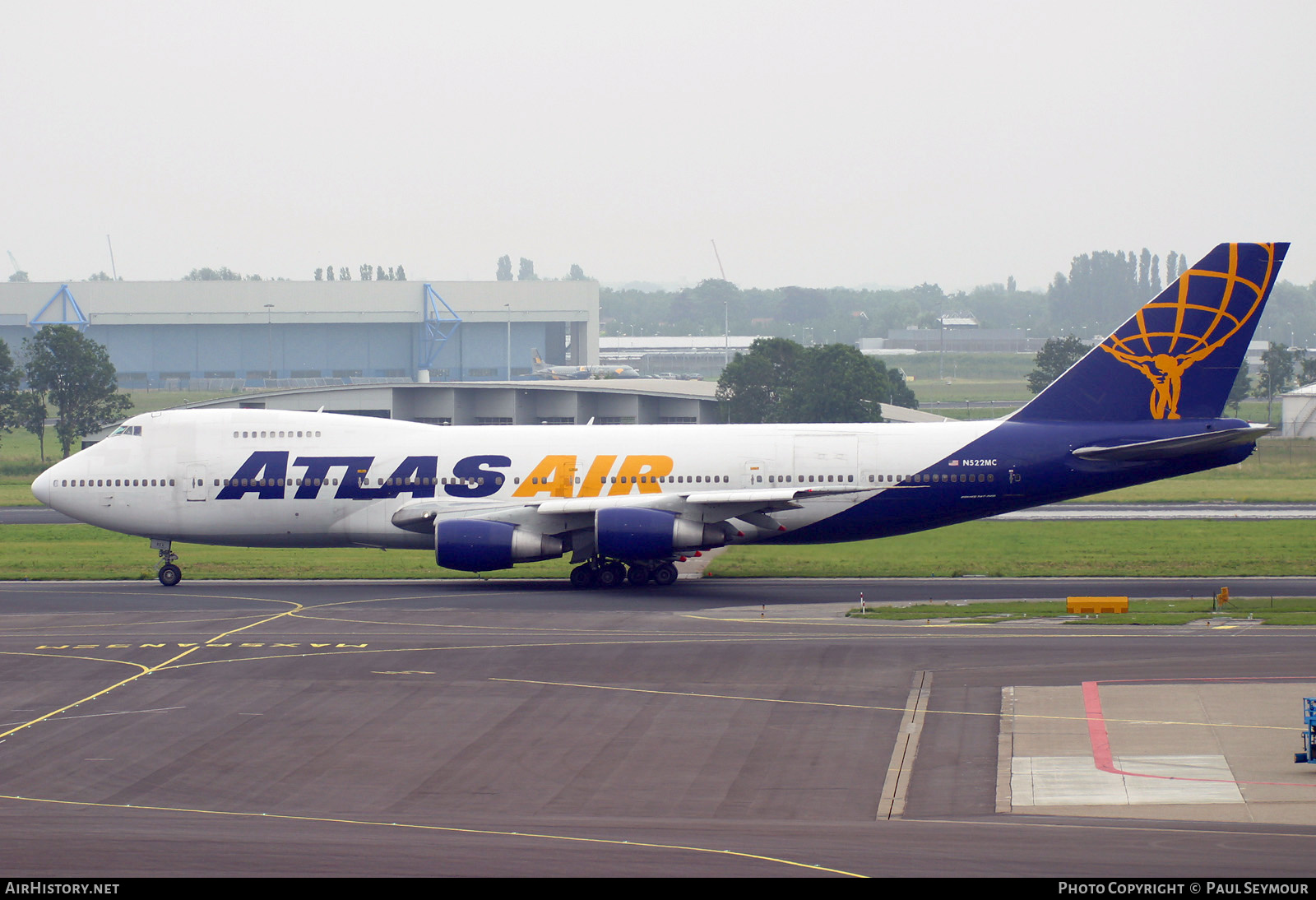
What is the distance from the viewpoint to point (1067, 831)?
1694cm

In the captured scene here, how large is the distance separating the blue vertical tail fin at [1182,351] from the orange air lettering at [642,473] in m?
11.0

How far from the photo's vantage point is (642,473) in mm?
41719

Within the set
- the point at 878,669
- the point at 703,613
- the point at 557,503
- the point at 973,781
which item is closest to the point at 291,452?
the point at 557,503

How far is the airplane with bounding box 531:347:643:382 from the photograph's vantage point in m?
170

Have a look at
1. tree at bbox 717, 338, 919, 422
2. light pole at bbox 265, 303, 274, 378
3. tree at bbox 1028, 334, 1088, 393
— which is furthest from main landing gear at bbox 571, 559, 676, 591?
light pole at bbox 265, 303, 274, 378

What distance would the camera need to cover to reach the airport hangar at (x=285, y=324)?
576ft

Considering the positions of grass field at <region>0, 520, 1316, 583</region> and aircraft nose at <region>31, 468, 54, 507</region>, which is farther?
aircraft nose at <region>31, 468, 54, 507</region>

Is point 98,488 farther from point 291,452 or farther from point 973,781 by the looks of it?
point 973,781

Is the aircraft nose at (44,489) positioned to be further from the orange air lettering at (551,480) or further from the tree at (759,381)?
the tree at (759,381)

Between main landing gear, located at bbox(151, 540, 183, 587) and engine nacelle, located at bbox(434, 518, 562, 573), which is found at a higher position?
engine nacelle, located at bbox(434, 518, 562, 573)

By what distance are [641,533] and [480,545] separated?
4859 mm

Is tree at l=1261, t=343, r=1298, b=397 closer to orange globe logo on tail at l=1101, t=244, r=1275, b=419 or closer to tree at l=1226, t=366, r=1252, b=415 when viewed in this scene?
tree at l=1226, t=366, r=1252, b=415

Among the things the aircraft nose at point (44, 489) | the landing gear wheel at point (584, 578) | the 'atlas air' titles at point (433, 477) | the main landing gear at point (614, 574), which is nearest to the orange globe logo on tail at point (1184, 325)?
the 'atlas air' titles at point (433, 477)
